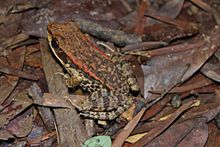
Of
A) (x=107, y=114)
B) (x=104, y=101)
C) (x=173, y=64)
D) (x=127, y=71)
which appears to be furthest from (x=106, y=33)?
(x=107, y=114)

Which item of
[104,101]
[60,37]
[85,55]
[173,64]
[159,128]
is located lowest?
[159,128]

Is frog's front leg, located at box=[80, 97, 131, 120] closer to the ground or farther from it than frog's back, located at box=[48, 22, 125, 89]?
closer to the ground

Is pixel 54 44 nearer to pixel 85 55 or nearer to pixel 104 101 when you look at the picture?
pixel 85 55

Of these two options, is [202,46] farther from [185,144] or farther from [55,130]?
[55,130]

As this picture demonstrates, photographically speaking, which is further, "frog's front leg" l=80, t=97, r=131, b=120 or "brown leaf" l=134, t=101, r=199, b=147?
"frog's front leg" l=80, t=97, r=131, b=120

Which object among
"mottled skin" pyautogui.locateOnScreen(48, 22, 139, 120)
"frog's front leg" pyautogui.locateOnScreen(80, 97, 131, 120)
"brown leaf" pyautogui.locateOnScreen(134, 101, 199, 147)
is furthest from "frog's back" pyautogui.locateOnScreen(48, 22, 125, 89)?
"brown leaf" pyautogui.locateOnScreen(134, 101, 199, 147)

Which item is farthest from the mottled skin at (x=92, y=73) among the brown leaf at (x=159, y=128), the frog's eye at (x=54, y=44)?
the brown leaf at (x=159, y=128)

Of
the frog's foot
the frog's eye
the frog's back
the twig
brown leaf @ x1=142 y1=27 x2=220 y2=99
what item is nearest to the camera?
the frog's foot

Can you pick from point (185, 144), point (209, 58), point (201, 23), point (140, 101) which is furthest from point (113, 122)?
point (201, 23)

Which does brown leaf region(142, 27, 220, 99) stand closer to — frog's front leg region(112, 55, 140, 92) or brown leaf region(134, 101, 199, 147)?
frog's front leg region(112, 55, 140, 92)
